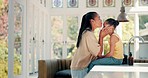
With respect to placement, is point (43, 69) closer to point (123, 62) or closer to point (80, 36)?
point (123, 62)

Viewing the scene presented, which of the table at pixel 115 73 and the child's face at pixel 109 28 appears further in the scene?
the child's face at pixel 109 28

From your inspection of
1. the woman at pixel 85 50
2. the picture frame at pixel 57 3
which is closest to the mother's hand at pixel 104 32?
the woman at pixel 85 50

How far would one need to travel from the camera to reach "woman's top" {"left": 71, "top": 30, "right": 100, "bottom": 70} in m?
2.50

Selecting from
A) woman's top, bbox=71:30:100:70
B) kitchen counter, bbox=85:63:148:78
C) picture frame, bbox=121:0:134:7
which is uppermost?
picture frame, bbox=121:0:134:7

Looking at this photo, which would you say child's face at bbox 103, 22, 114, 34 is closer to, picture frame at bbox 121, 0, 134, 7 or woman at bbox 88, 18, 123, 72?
woman at bbox 88, 18, 123, 72

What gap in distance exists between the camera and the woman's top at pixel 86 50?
2500mm

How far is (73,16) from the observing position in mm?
8945

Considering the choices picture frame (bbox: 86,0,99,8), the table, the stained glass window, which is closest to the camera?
the table

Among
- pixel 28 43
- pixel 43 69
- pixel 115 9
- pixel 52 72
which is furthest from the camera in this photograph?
pixel 115 9

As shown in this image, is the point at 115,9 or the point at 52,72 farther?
the point at 115,9

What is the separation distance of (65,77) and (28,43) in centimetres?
113

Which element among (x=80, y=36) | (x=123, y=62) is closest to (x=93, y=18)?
(x=80, y=36)

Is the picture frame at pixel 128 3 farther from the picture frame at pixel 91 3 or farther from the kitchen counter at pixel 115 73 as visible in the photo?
the kitchen counter at pixel 115 73

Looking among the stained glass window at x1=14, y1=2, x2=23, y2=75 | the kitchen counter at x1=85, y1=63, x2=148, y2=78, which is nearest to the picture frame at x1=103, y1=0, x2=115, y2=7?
the stained glass window at x1=14, y1=2, x2=23, y2=75
